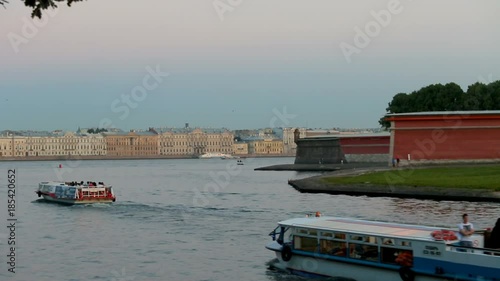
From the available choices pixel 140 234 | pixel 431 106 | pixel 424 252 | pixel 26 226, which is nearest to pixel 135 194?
pixel 26 226

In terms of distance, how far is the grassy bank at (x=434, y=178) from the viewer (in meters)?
42.6

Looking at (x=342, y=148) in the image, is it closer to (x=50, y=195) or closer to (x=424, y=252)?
(x=50, y=195)

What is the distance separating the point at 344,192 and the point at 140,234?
62.4 ft

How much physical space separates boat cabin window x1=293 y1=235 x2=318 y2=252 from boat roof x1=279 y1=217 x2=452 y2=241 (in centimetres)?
38

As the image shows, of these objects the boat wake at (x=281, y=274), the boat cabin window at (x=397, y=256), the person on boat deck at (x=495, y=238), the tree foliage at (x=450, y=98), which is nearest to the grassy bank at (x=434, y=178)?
the boat wake at (x=281, y=274)

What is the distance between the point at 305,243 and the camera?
74.2 ft

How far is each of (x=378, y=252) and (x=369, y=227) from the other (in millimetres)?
1255

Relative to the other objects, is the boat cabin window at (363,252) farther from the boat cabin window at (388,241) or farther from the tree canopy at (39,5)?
the tree canopy at (39,5)

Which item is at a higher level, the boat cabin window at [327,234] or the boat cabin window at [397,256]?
the boat cabin window at [327,234]

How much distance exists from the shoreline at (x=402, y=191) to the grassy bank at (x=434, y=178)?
29.5 inches

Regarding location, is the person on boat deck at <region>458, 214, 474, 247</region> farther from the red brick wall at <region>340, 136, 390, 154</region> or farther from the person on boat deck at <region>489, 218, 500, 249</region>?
the red brick wall at <region>340, 136, 390, 154</region>

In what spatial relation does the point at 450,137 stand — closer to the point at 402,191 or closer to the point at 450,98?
the point at 402,191

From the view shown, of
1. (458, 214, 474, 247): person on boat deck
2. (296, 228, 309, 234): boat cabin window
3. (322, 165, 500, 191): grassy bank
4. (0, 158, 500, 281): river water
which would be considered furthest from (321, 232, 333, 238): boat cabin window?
(322, 165, 500, 191): grassy bank

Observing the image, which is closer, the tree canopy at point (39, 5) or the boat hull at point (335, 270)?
the tree canopy at point (39, 5)
